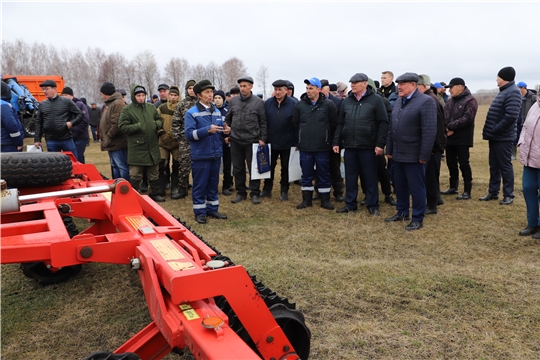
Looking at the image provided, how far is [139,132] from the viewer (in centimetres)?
696

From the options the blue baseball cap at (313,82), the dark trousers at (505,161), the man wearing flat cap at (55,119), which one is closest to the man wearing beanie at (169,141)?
the man wearing flat cap at (55,119)

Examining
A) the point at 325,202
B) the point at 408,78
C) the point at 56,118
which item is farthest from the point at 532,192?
the point at 56,118

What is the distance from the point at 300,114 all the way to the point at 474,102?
2937 mm

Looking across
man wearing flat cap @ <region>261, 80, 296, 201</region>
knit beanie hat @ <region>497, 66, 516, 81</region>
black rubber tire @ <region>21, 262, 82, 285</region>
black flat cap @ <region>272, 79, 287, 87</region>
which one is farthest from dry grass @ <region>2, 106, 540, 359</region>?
black flat cap @ <region>272, 79, 287, 87</region>

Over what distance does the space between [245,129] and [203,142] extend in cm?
144

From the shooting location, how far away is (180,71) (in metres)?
53.2

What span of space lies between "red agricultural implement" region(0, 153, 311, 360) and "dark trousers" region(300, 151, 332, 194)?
383cm

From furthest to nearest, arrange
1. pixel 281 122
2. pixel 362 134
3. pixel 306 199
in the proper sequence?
pixel 281 122
pixel 306 199
pixel 362 134

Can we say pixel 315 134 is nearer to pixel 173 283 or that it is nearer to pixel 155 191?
pixel 155 191

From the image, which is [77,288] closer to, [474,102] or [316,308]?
[316,308]

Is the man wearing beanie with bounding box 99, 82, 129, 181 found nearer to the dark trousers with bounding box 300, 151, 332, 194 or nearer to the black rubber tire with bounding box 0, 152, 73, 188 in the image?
the dark trousers with bounding box 300, 151, 332, 194

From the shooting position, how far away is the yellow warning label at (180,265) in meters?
2.25

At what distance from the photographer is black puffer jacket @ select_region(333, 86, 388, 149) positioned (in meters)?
6.33

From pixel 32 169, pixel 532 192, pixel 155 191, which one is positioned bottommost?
pixel 155 191
